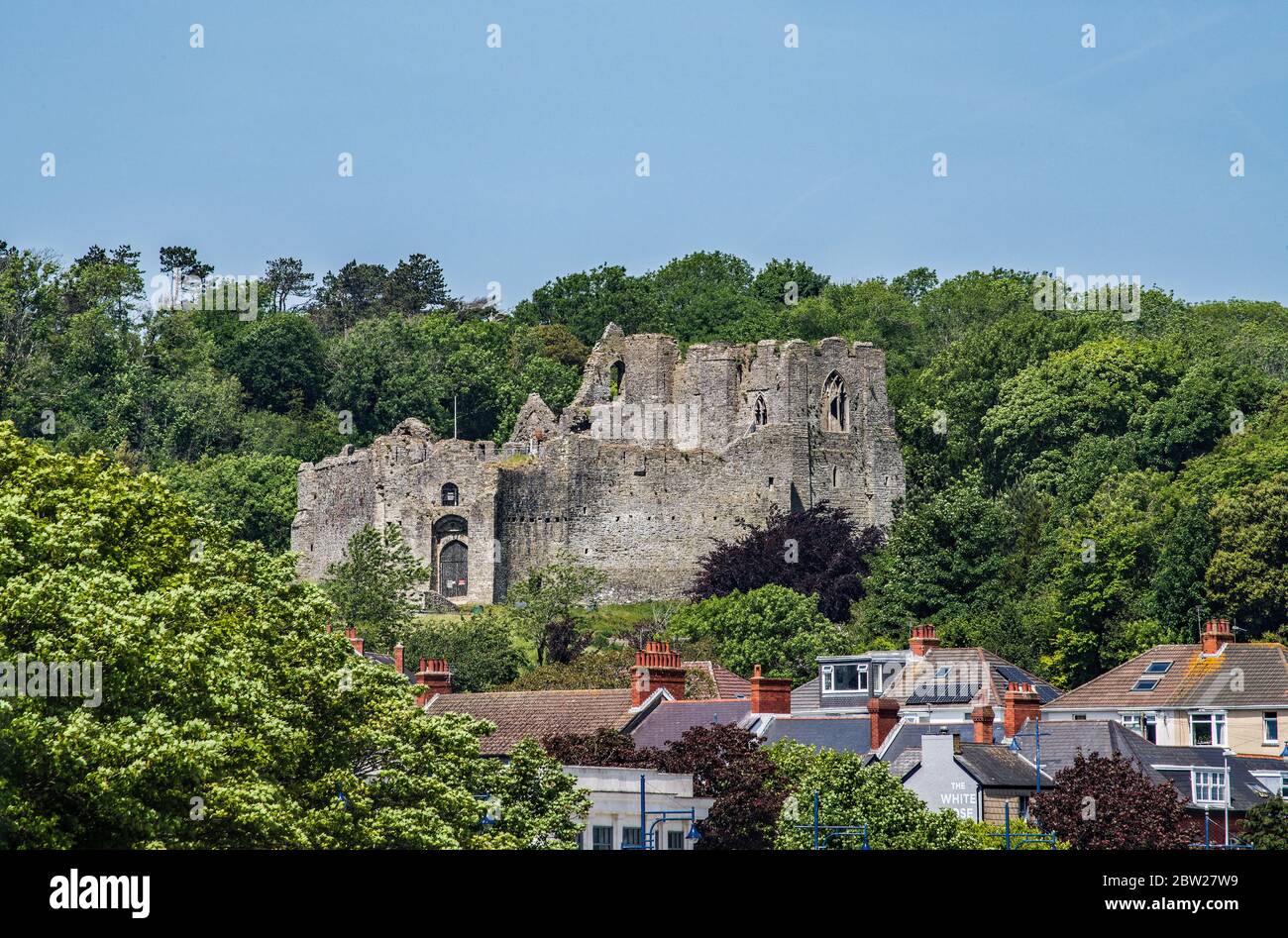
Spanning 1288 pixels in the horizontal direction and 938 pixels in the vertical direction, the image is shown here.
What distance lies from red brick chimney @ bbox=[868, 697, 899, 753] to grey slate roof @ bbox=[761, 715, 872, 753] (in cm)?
20

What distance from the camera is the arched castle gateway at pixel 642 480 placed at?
7981 centimetres

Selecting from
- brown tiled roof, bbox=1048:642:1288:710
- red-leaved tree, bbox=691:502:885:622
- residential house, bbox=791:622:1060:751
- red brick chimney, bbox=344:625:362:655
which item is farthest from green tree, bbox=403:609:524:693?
brown tiled roof, bbox=1048:642:1288:710

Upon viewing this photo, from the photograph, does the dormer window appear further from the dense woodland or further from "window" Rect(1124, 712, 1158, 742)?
the dense woodland

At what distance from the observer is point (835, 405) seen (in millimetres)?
84062

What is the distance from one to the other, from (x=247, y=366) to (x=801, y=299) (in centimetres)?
2782

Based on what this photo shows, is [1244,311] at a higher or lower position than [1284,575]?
higher

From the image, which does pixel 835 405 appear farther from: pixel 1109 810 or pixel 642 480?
pixel 1109 810

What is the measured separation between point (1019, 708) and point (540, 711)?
31.7 ft

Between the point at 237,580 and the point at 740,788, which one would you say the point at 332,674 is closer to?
the point at 237,580

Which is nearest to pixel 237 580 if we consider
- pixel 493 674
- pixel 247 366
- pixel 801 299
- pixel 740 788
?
pixel 740 788

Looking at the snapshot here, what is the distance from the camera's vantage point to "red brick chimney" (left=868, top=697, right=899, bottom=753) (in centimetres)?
4416

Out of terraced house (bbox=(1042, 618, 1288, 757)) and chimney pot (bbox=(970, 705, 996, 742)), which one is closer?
chimney pot (bbox=(970, 705, 996, 742))

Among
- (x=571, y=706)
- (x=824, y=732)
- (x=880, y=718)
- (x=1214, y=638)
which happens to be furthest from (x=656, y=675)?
(x=1214, y=638)

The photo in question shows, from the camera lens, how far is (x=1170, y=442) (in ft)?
287
